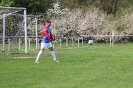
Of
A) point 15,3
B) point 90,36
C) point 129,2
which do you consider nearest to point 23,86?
point 90,36

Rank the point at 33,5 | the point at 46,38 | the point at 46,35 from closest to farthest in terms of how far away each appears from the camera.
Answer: the point at 46,35 < the point at 46,38 < the point at 33,5

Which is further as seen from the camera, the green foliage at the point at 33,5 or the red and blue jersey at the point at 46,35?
the green foliage at the point at 33,5

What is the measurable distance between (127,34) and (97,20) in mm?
4646

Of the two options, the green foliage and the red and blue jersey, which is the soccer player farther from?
the green foliage

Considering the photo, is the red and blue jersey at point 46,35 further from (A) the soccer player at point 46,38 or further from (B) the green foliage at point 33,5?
(B) the green foliage at point 33,5

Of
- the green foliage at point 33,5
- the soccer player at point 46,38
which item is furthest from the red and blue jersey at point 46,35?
the green foliage at point 33,5

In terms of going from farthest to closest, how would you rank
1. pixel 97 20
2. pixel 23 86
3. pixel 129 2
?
1. pixel 129 2
2. pixel 97 20
3. pixel 23 86

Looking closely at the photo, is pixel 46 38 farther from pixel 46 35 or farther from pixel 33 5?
pixel 33 5

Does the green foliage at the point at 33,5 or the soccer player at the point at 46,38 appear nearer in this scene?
the soccer player at the point at 46,38

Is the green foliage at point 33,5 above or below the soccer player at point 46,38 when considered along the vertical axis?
above

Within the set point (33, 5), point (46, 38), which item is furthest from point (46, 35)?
point (33, 5)

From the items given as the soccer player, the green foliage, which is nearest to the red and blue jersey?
the soccer player

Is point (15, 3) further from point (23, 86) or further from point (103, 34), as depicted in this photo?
point (23, 86)

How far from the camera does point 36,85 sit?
37.7ft
